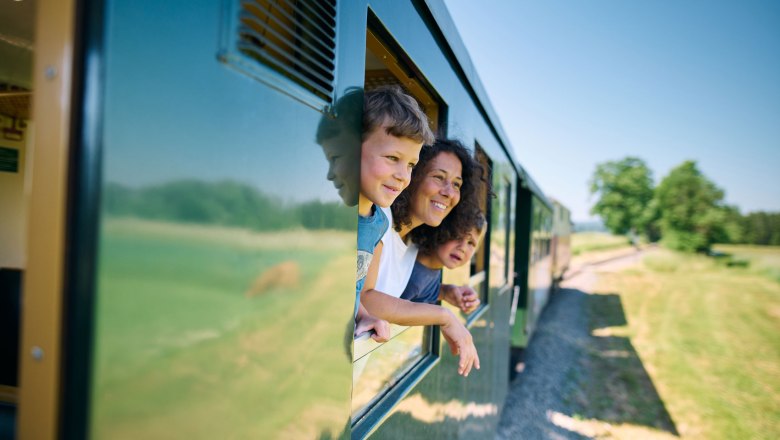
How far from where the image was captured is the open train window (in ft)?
4.73

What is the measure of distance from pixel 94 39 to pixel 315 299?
0.66 m

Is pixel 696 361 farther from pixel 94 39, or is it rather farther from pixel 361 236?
pixel 94 39

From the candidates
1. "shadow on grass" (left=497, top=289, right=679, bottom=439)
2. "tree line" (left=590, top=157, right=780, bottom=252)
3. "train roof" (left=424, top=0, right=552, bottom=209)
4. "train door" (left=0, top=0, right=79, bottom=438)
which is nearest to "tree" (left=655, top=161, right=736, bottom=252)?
"tree line" (left=590, top=157, right=780, bottom=252)

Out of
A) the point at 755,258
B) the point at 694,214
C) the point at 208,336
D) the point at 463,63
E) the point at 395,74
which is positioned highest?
the point at 694,214

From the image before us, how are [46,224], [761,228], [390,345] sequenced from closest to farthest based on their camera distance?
1. [46,224]
2. [390,345]
3. [761,228]

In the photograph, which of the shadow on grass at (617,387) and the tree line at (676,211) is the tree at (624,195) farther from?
the shadow on grass at (617,387)

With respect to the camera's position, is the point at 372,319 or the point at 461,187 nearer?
the point at 372,319

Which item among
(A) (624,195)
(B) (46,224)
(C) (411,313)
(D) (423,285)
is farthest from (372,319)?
(A) (624,195)

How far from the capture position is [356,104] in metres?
1.18

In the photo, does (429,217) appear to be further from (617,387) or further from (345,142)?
(617,387)

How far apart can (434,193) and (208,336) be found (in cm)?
127

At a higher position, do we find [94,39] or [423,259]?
[94,39]

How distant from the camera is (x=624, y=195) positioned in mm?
55469

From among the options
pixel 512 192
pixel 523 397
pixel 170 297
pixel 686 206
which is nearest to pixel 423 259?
pixel 170 297
